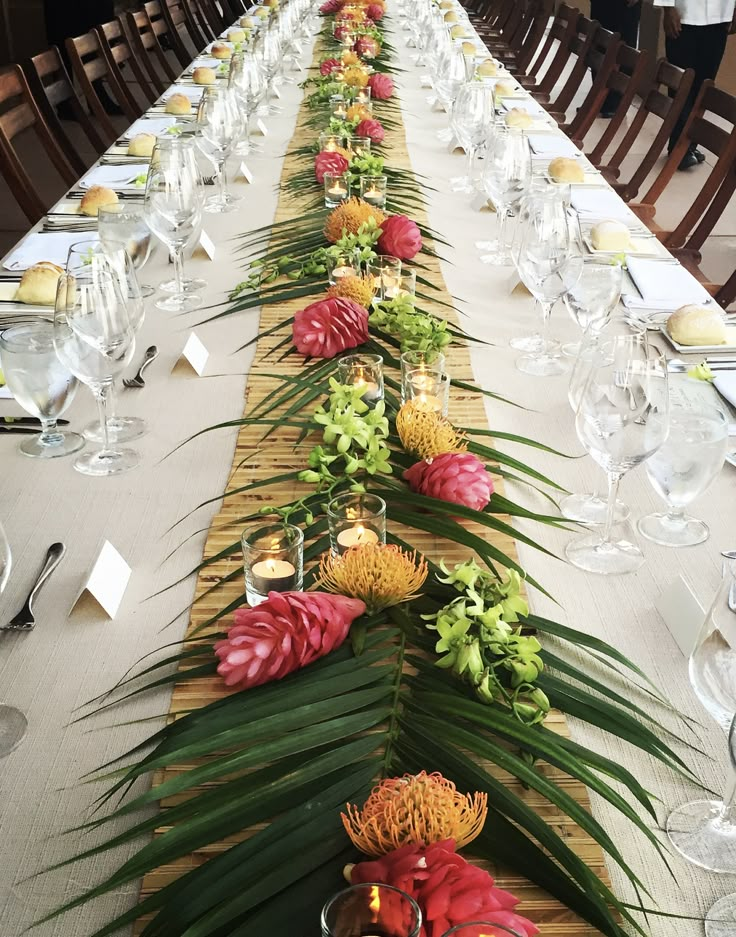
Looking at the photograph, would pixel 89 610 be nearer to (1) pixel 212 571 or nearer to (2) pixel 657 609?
(1) pixel 212 571

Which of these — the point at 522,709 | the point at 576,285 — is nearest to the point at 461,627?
the point at 522,709

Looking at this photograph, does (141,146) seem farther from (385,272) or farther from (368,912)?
(368,912)

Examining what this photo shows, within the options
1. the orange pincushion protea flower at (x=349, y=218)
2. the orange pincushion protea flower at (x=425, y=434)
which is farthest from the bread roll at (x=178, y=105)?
the orange pincushion protea flower at (x=425, y=434)

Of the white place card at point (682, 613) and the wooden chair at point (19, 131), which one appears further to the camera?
the wooden chair at point (19, 131)

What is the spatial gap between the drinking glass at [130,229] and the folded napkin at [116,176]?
0.46 m

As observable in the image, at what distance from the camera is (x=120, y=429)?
4.38ft

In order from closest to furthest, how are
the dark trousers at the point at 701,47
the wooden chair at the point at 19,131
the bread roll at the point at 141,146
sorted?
the bread roll at the point at 141,146
the wooden chair at the point at 19,131
the dark trousers at the point at 701,47

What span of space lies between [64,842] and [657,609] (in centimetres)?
60

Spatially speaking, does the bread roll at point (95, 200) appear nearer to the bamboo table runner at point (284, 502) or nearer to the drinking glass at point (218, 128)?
the drinking glass at point (218, 128)

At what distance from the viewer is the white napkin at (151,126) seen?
282 centimetres

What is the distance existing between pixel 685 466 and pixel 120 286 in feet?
2.29

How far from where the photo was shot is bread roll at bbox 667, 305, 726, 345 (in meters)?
1.50

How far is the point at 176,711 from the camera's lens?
2.64 feet

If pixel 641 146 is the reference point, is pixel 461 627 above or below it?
above
